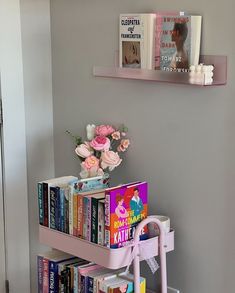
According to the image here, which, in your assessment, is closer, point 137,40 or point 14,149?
point 137,40

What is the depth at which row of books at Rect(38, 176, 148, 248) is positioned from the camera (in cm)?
195

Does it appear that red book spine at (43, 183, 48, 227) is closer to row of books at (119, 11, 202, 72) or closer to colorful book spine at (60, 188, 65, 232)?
colorful book spine at (60, 188, 65, 232)

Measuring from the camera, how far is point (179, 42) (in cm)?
201

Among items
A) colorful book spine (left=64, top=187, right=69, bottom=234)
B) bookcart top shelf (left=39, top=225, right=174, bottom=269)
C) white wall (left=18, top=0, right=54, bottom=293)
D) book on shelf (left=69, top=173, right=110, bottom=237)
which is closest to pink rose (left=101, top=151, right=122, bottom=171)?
book on shelf (left=69, top=173, right=110, bottom=237)

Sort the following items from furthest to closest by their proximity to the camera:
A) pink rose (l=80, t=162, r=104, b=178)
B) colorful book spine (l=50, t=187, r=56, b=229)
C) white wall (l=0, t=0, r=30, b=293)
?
white wall (l=0, t=0, r=30, b=293) → pink rose (l=80, t=162, r=104, b=178) → colorful book spine (l=50, t=187, r=56, b=229)

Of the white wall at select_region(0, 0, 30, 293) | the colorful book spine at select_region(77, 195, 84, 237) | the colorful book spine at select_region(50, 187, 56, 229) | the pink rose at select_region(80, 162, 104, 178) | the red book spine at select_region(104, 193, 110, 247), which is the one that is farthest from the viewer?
the white wall at select_region(0, 0, 30, 293)

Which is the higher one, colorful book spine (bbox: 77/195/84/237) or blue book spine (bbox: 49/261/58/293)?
colorful book spine (bbox: 77/195/84/237)

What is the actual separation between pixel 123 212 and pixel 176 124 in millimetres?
391

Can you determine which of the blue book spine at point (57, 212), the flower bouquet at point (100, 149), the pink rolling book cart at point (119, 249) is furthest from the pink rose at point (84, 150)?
the pink rolling book cart at point (119, 249)

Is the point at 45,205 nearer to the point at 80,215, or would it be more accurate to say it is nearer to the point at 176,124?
the point at 80,215

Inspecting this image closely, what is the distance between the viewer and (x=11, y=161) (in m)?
2.66

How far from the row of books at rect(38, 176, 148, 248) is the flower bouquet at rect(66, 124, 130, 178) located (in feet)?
0.21

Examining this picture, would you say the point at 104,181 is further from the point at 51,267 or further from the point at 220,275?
the point at 220,275

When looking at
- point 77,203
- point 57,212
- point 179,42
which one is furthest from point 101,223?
point 179,42
